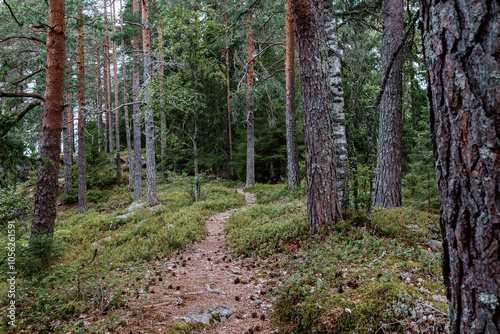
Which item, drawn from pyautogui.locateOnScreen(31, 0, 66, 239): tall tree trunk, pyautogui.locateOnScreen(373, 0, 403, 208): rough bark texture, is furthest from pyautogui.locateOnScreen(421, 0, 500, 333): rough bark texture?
pyautogui.locateOnScreen(373, 0, 403, 208): rough bark texture

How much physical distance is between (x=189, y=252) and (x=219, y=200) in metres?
5.67

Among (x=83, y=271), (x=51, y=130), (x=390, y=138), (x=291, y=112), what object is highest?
(x=291, y=112)

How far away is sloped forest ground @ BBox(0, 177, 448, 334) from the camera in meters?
2.97

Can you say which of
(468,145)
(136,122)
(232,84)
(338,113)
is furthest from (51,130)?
(232,84)

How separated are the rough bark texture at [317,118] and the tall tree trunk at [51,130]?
15.8 feet

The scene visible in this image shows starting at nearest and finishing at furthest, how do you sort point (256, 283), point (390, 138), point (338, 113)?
point (256, 283), point (338, 113), point (390, 138)

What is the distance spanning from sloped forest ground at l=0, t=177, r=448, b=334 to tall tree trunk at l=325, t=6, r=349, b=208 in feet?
2.16

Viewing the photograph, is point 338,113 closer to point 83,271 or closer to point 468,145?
point 468,145

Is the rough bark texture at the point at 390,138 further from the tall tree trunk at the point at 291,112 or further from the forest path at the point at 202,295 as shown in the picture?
the forest path at the point at 202,295

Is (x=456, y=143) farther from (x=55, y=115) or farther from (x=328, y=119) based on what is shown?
(x=55, y=115)

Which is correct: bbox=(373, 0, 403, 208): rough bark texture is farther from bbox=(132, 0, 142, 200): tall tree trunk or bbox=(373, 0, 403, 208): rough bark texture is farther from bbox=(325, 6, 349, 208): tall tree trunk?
bbox=(132, 0, 142, 200): tall tree trunk

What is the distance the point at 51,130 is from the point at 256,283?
4.89 m

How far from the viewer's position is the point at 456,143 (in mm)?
1377

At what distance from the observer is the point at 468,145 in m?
1.33
